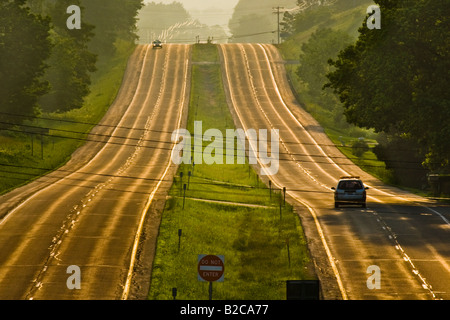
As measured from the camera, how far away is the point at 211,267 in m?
33.4

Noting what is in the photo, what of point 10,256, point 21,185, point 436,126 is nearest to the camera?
point 10,256

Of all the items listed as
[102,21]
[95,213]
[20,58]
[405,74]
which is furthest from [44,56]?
[102,21]

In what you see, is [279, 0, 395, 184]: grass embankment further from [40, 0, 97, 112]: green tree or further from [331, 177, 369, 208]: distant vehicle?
[40, 0, 97, 112]: green tree

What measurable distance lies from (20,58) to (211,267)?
69.3m

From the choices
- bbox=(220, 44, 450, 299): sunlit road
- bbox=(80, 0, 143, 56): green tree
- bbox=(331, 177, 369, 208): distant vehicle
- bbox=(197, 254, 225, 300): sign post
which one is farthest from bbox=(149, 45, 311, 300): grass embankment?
bbox=(80, 0, 143, 56): green tree

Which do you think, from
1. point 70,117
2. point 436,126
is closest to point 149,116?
point 70,117

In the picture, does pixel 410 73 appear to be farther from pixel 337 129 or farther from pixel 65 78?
pixel 65 78

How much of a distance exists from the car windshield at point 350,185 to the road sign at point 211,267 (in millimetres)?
30745

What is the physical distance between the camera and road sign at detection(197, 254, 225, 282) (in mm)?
33344

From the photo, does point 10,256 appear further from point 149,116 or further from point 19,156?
point 149,116

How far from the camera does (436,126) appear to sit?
67375 millimetres

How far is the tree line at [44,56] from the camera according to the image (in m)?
96.3

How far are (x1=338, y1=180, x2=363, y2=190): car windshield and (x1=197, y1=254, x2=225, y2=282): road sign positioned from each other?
30.7m
